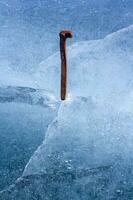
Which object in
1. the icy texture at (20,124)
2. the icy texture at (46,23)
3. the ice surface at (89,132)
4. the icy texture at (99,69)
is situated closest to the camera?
the ice surface at (89,132)

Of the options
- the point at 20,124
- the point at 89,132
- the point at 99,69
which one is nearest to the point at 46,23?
the point at 99,69

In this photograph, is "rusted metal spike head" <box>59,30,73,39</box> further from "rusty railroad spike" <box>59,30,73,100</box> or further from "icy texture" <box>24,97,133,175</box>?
"icy texture" <box>24,97,133,175</box>

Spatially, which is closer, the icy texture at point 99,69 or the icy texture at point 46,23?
the icy texture at point 99,69

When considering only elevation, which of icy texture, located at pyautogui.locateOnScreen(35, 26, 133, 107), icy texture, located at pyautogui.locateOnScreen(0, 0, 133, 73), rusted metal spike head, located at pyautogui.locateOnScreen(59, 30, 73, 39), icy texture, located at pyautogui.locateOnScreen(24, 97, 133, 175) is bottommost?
icy texture, located at pyautogui.locateOnScreen(24, 97, 133, 175)

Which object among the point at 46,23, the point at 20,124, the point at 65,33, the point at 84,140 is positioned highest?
the point at 46,23

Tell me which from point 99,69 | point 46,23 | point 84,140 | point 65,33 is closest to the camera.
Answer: point 65,33

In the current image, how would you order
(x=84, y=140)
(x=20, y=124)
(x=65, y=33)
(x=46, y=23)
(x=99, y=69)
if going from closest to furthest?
(x=65, y=33) < (x=84, y=140) < (x=20, y=124) < (x=99, y=69) < (x=46, y=23)

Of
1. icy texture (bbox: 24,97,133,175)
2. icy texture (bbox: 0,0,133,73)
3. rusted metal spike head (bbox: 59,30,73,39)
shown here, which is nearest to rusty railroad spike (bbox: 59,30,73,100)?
rusted metal spike head (bbox: 59,30,73,39)

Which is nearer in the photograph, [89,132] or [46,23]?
[89,132]

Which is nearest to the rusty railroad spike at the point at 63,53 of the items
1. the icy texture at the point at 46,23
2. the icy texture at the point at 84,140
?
the icy texture at the point at 84,140

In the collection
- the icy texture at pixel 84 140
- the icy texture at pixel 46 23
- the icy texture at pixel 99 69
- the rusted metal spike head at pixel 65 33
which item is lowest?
the icy texture at pixel 84 140

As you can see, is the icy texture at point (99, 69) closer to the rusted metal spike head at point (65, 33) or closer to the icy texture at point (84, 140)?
the icy texture at point (84, 140)

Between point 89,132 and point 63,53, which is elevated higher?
point 63,53

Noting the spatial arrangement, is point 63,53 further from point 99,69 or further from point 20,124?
point 20,124
